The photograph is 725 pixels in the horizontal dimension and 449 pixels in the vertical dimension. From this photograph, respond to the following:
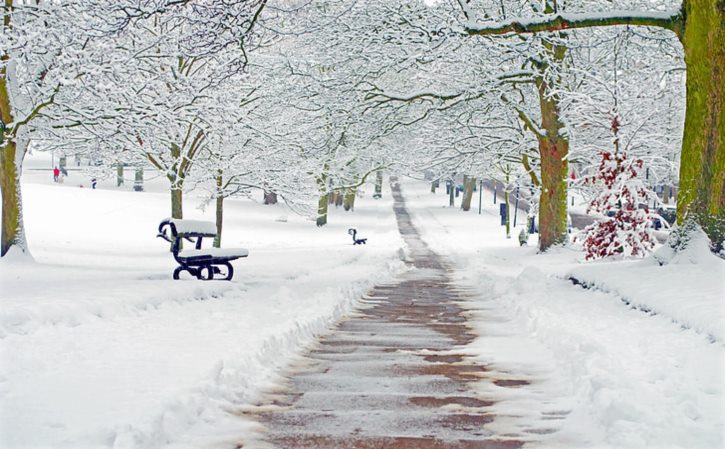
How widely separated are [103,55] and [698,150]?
1121 cm

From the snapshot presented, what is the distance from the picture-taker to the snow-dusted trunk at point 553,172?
20.6 meters

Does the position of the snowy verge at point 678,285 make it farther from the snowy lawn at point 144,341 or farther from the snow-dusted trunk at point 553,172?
the snow-dusted trunk at point 553,172

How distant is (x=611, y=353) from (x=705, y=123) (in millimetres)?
5385

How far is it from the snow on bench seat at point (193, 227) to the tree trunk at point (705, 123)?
809 centimetres

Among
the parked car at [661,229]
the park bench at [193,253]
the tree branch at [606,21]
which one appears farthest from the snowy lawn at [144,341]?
the parked car at [661,229]

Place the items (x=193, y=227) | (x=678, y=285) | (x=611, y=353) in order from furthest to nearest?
(x=193, y=227)
(x=678, y=285)
(x=611, y=353)

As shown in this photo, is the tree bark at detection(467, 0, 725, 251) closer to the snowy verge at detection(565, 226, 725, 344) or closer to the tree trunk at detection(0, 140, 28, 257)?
the snowy verge at detection(565, 226, 725, 344)

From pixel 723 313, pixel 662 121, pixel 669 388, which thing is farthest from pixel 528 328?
pixel 662 121

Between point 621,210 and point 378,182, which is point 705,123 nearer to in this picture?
point 621,210

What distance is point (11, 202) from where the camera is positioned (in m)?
16.3

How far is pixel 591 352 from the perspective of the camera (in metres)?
6.85

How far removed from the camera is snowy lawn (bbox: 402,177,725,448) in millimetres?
4832

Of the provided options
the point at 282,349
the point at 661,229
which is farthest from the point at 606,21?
the point at 661,229

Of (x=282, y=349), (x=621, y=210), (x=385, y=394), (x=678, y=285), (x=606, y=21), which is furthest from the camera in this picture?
(x=621, y=210)
